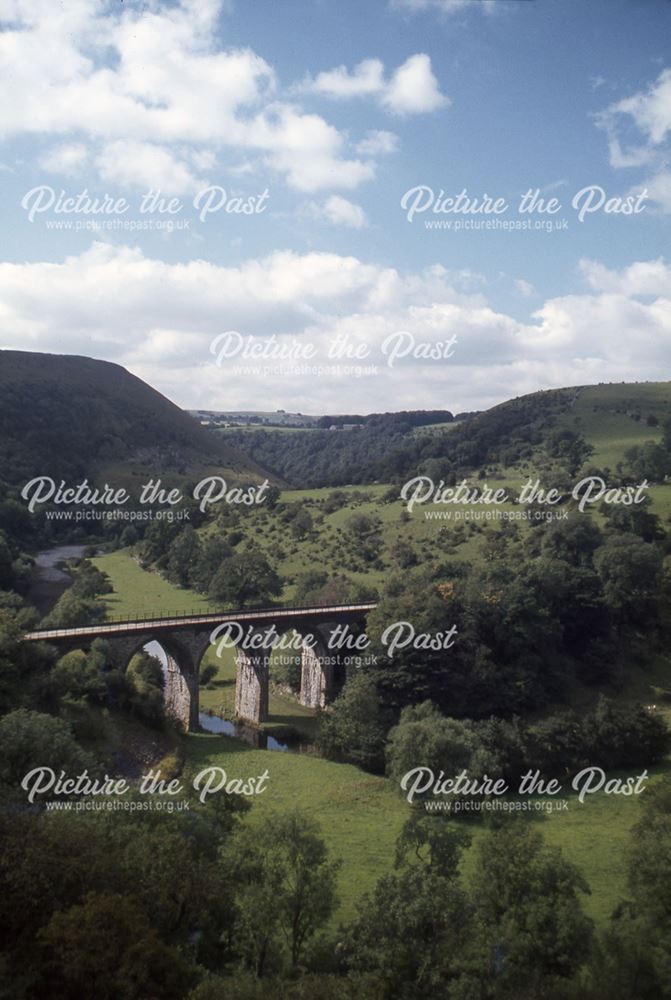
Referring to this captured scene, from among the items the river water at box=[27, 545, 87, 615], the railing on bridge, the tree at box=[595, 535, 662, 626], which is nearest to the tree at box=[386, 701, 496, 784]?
the railing on bridge

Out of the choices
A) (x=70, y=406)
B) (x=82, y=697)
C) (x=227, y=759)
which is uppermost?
(x=70, y=406)

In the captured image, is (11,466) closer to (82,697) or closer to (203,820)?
(82,697)

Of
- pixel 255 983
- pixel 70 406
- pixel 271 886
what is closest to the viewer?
pixel 255 983

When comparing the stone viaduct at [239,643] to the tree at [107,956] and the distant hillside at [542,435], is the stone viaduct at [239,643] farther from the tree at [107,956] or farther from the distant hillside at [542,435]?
the distant hillside at [542,435]

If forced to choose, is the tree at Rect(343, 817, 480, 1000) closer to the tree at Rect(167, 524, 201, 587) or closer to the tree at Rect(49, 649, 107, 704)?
the tree at Rect(49, 649, 107, 704)

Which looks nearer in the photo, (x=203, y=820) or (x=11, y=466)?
(x=203, y=820)

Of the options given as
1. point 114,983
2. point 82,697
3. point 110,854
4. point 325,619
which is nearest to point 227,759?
point 82,697
